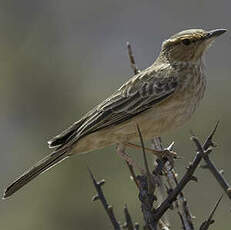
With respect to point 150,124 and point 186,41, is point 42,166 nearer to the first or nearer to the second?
point 150,124

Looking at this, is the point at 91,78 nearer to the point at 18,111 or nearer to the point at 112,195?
the point at 18,111

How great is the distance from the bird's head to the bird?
0.17 feet

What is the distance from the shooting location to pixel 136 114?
23.1 ft

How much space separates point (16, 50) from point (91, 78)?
103 inches

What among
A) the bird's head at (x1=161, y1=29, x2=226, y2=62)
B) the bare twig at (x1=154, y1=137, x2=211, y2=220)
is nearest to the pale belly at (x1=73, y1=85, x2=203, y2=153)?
the bird's head at (x1=161, y1=29, x2=226, y2=62)

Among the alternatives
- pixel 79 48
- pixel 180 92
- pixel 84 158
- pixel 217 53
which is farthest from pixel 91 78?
pixel 180 92

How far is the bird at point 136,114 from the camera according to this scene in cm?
685

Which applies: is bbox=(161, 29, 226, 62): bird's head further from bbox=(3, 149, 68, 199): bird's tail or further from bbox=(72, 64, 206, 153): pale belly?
bbox=(3, 149, 68, 199): bird's tail

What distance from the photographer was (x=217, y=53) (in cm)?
1827

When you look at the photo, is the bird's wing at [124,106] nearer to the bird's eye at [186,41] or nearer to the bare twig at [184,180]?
the bird's eye at [186,41]

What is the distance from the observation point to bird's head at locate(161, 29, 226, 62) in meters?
7.46

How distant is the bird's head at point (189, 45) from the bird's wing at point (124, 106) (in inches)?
13.6

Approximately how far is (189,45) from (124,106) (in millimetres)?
1002

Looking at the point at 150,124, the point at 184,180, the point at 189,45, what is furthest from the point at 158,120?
the point at 184,180
